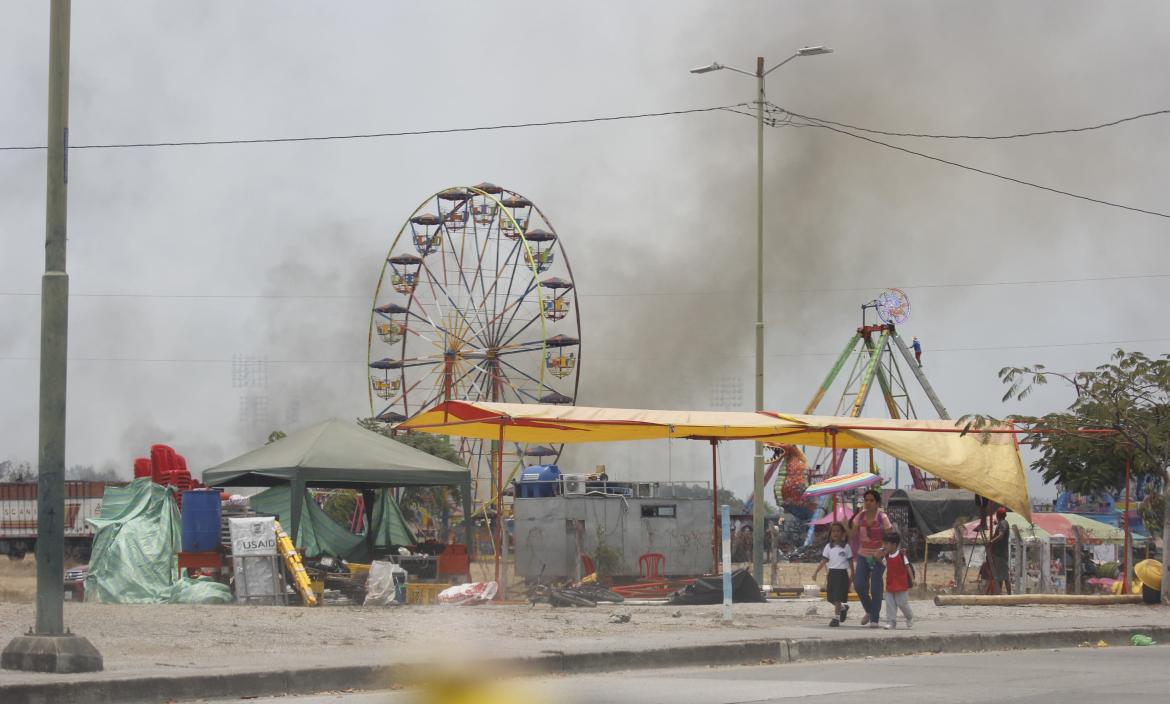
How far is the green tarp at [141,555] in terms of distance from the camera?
17734mm

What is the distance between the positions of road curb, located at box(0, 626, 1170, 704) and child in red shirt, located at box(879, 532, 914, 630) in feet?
2.49

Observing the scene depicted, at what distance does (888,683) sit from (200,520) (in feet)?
34.6

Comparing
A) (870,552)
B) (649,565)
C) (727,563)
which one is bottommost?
(649,565)

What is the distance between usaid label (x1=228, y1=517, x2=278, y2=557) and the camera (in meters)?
17.7

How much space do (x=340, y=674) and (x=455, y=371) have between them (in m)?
34.9

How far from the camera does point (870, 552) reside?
15367 millimetres

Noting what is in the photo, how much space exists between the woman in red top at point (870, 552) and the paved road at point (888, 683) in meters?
2.10

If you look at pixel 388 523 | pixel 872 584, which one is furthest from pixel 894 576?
pixel 388 523

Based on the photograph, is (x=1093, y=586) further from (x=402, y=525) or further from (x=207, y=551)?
(x=207, y=551)

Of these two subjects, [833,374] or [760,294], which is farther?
[833,374]

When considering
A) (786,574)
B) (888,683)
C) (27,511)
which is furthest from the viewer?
(27,511)

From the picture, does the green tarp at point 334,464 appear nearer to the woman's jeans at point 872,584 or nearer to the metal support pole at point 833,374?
the woman's jeans at point 872,584

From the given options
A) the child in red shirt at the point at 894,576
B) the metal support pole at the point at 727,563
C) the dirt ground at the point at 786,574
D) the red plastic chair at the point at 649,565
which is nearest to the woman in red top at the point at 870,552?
the child in red shirt at the point at 894,576

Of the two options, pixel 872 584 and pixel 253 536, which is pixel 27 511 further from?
pixel 872 584
